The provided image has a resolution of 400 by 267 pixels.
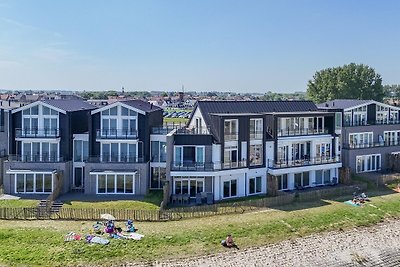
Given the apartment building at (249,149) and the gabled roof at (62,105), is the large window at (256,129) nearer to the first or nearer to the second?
the apartment building at (249,149)

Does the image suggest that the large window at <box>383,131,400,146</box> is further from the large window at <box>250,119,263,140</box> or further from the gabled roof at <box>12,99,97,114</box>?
the gabled roof at <box>12,99,97,114</box>

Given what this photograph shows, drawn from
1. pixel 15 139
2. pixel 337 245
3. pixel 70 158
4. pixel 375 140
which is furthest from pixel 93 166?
pixel 375 140

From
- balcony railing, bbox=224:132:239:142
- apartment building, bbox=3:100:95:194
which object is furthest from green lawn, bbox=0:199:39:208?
balcony railing, bbox=224:132:239:142

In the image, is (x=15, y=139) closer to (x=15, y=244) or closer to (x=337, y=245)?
(x=15, y=244)

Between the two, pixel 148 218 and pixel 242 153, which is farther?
pixel 242 153

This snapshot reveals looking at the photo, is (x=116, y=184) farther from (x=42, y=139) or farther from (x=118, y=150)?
(x=42, y=139)

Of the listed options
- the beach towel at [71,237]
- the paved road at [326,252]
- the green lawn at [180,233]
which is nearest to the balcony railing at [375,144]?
the green lawn at [180,233]
